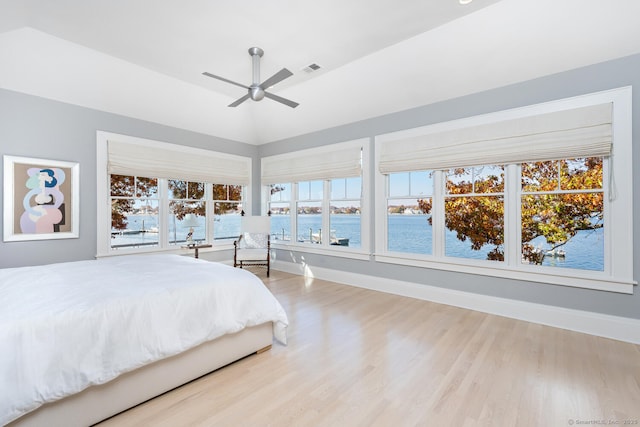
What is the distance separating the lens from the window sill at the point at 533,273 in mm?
2867

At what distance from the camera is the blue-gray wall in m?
2.91

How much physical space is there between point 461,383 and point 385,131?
137 inches

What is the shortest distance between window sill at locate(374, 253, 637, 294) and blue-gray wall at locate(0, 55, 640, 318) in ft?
0.22

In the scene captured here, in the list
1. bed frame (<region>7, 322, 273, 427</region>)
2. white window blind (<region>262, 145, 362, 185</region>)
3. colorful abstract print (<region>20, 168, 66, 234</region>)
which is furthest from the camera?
white window blind (<region>262, 145, 362, 185</region>)

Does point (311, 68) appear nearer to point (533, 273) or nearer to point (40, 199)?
Answer: point (533, 273)

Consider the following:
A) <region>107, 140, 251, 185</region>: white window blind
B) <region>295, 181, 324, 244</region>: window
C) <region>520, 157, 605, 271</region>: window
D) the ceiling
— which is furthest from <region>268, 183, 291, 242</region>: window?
<region>520, 157, 605, 271</region>: window

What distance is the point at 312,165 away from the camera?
5.35 metres

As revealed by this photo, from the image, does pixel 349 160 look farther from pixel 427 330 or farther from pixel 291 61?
pixel 427 330

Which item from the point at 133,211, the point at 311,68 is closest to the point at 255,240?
the point at 133,211

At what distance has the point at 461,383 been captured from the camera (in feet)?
6.89

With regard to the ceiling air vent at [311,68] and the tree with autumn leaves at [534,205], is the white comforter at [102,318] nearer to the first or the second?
the ceiling air vent at [311,68]

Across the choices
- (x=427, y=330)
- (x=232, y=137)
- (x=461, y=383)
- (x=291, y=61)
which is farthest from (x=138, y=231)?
(x=461, y=383)

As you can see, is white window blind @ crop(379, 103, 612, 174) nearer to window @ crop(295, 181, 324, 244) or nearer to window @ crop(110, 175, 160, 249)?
window @ crop(295, 181, 324, 244)

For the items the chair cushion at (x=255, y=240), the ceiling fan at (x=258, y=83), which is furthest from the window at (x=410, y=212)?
the chair cushion at (x=255, y=240)
